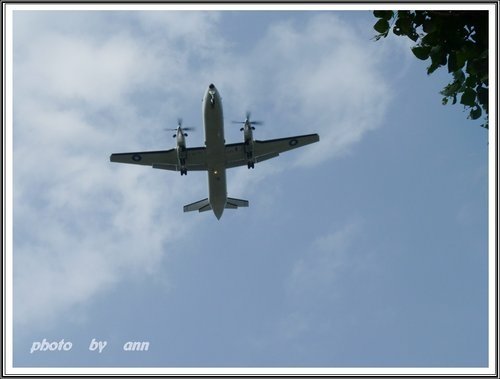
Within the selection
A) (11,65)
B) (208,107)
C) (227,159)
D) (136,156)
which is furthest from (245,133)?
(11,65)

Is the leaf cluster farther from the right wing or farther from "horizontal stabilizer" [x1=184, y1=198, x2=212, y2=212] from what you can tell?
"horizontal stabilizer" [x1=184, y1=198, x2=212, y2=212]

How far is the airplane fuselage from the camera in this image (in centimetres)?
3578

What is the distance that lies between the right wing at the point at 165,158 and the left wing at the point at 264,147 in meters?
2.22

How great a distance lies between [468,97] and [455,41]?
0.81 metres

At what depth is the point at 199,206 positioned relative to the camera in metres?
45.8

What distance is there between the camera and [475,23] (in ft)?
22.4

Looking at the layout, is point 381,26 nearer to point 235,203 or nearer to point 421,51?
point 421,51

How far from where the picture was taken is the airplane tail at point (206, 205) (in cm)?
Answer: 4559

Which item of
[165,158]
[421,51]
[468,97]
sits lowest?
[468,97]

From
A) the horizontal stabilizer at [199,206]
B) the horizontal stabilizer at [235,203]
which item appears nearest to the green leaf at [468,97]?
the horizontal stabilizer at [199,206]

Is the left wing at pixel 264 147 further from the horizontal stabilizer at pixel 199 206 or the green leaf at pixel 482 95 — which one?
the green leaf at pixel 482 95

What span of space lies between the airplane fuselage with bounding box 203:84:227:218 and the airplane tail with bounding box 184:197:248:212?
2.63 metres

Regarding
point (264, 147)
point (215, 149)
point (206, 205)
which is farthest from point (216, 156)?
point (206, 205)

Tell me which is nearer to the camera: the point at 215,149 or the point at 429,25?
the point at 429,25
